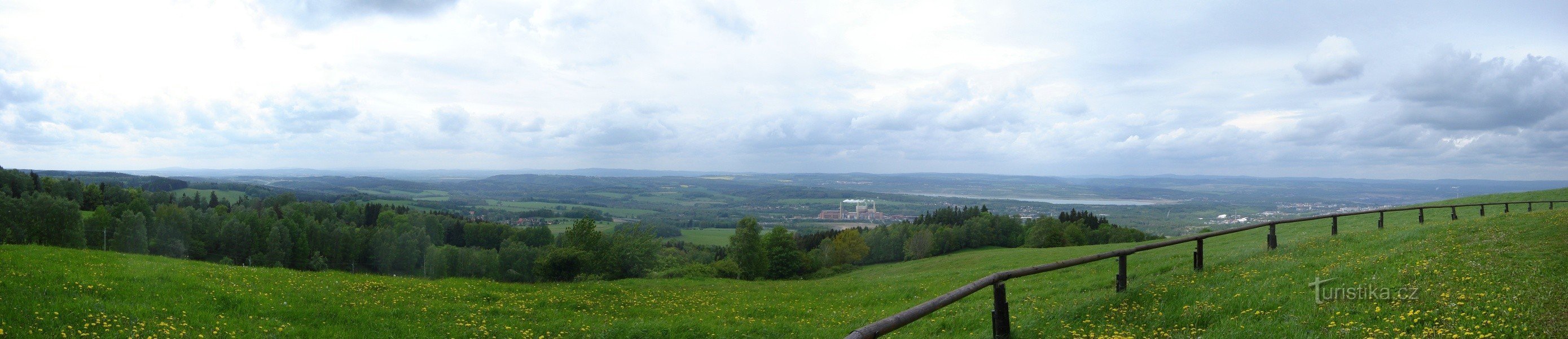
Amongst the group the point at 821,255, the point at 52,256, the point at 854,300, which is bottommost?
the point at 821,255

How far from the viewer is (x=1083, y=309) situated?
818 centimetres

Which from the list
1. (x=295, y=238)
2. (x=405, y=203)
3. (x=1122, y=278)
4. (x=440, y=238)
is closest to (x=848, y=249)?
(x=440, y=238)

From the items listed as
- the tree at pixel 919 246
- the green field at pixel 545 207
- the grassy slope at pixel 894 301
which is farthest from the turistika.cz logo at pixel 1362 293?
the green field at pixel 545 207

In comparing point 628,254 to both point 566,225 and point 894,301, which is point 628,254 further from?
point 566,225

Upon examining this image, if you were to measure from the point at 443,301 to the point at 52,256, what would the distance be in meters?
9.13

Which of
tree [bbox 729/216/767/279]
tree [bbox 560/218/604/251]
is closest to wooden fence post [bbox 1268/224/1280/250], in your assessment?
tree [bbox 560/218/604/251]

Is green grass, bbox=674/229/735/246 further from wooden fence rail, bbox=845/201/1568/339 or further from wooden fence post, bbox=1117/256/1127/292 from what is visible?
wooden fence post, bbox=1117/256/1127/292

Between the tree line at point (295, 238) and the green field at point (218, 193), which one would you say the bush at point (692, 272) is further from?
the green field at point (218, 193)

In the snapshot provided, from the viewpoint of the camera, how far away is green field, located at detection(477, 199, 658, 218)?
163 metres

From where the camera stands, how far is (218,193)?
123812 mm

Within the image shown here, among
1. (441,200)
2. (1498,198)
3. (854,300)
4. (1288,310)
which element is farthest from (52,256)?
(441,200)

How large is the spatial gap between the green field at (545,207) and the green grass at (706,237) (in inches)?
1141

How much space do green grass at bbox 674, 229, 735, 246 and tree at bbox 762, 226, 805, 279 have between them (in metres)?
42.6

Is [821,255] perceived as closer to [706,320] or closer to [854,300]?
[854,300]
